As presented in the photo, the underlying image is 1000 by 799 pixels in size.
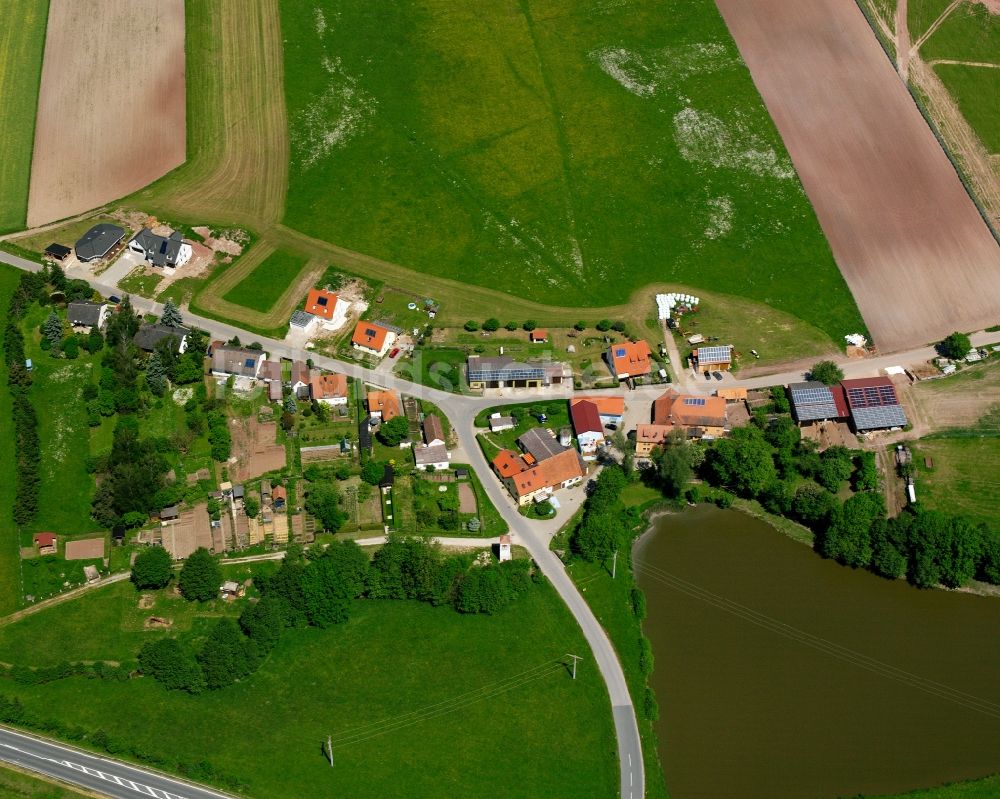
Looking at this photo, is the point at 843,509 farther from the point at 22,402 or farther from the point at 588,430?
the point at 22,402

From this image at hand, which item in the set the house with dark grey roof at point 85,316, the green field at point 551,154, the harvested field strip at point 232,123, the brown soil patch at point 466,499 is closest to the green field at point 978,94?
the green field at point 551,154

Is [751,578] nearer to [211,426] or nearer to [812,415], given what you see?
[812,415]

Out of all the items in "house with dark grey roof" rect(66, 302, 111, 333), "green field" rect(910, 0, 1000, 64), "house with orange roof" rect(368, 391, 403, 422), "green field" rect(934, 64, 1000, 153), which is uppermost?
"green field" rect(910, 0, 1000, 64)

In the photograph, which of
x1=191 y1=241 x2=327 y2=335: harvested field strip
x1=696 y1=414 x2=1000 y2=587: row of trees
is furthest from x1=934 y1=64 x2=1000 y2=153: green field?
x1=191 y1=241 x2=327 y2=335: harvested field strip

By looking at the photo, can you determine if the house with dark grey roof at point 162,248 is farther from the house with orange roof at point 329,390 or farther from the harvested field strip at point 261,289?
the house with orange roof at point 329,390

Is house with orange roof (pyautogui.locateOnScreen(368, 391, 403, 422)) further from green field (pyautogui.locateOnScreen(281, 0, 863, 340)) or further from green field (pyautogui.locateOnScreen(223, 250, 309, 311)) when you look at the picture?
green field (pyautogui.locateOnScreen(281, 0, 863, 340))

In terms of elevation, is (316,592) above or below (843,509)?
below

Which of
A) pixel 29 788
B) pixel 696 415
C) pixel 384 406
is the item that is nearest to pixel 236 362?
pixel 384 406
